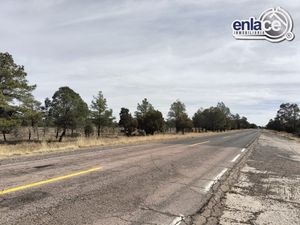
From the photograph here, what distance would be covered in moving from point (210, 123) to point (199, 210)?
100m

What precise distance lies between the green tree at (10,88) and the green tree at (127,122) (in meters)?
44.4

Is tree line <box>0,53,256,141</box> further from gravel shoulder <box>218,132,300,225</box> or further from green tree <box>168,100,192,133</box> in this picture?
gravel shoulder <box>218,132,300,225</box>

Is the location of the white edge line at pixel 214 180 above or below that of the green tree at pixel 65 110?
below

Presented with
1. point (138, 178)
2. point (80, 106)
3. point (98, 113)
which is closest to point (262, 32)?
point (138, 178)

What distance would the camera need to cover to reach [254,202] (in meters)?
6.11

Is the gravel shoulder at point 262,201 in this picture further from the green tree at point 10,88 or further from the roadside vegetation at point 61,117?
the green tree at point 10,88

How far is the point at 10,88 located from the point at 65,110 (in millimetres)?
16242

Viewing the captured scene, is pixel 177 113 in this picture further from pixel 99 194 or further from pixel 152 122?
pixel 99 194

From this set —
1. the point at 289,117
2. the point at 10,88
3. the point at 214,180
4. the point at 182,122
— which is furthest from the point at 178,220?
the point at 289,117

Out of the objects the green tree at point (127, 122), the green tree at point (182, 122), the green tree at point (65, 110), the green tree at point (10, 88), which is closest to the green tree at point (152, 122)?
the green tree at point (182, 122)

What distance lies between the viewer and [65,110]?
50000 mm

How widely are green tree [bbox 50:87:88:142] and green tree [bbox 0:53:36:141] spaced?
14053mm

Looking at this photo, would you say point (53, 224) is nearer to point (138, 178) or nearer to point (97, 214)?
point (97, 214)

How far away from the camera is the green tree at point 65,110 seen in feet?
163
